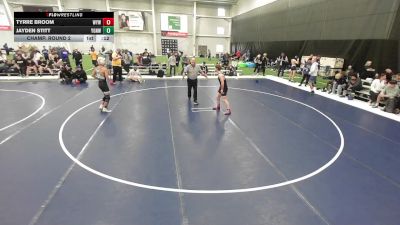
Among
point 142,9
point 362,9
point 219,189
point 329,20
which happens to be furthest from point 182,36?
point 219,189

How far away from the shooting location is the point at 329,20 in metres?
18.8

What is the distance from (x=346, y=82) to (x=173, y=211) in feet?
41.9

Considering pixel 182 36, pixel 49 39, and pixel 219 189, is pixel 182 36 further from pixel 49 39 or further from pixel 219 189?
pixel 219 189

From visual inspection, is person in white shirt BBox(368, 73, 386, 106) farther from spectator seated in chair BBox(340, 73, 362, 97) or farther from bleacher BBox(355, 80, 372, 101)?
spectator seated in chair BBox(340, 73, 362, 97)

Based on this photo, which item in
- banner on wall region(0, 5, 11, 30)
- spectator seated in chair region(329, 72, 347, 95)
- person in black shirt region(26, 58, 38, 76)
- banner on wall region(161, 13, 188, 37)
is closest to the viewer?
spectator seated in chair region(329, 72, 347, 95)

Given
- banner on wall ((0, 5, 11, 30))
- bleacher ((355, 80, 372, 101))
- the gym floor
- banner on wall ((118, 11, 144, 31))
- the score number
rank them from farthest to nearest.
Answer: banner on wall ((118, 11, 144, 31)), banner on wall ((0, 5, 11, 30)), the score number, bleacher ((355, 80, 372, 101)), the gym floor

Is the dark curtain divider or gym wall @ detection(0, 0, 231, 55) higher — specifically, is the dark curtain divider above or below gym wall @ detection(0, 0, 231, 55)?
below

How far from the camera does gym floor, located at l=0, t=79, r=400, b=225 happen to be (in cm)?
445

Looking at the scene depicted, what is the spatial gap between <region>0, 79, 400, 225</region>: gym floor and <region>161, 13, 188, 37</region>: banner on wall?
28.8 metres

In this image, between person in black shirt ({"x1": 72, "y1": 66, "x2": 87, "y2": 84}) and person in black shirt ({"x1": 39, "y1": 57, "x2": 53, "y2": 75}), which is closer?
person in black shirt ({"x1": 72, "y1": 66, "x2": 87, "y2": 84})

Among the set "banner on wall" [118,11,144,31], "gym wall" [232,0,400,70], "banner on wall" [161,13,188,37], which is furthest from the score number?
"banner on wall" [161,13,188,37]

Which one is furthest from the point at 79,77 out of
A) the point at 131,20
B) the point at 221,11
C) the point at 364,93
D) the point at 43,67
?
the point at 221,11
